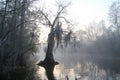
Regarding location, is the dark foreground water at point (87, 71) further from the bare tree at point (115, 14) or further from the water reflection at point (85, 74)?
the bare tree at point (115, 14)

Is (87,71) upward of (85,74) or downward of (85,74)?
downward

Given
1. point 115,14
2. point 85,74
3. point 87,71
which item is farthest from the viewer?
point 115,14

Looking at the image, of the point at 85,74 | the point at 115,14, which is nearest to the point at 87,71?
the point at 85,74

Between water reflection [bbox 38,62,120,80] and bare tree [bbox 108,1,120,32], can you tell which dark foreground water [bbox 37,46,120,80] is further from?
→ bare tree [bbox 108,1,120,32]

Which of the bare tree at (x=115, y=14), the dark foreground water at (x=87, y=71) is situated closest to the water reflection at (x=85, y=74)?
the dark foreground water at (x=87, y=71)

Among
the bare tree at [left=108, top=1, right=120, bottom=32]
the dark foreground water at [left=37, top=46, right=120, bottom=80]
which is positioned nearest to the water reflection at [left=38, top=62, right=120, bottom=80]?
the dark foreground water at [left=37, top=46, right=120, bottom=80]

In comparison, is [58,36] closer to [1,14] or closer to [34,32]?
[34,32]

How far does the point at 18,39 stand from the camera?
2745 cm

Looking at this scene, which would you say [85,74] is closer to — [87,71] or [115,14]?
[87,71]

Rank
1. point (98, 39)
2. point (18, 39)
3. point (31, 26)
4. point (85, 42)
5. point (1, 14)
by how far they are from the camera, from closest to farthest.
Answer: point (1, 14) < point (18, 39) < point (31, 26) < point (98, 39) < point (85, 42)

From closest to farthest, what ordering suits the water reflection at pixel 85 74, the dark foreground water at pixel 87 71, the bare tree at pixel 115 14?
1. the water reflection at pixel 85 74
2. the dark foreground water at pixel 87 71
3. the bare tree at pixel 115 14

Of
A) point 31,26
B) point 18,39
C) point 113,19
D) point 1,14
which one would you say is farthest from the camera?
point 113,19

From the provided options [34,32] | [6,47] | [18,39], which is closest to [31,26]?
[34,32]

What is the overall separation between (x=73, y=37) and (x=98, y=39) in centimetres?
2815
